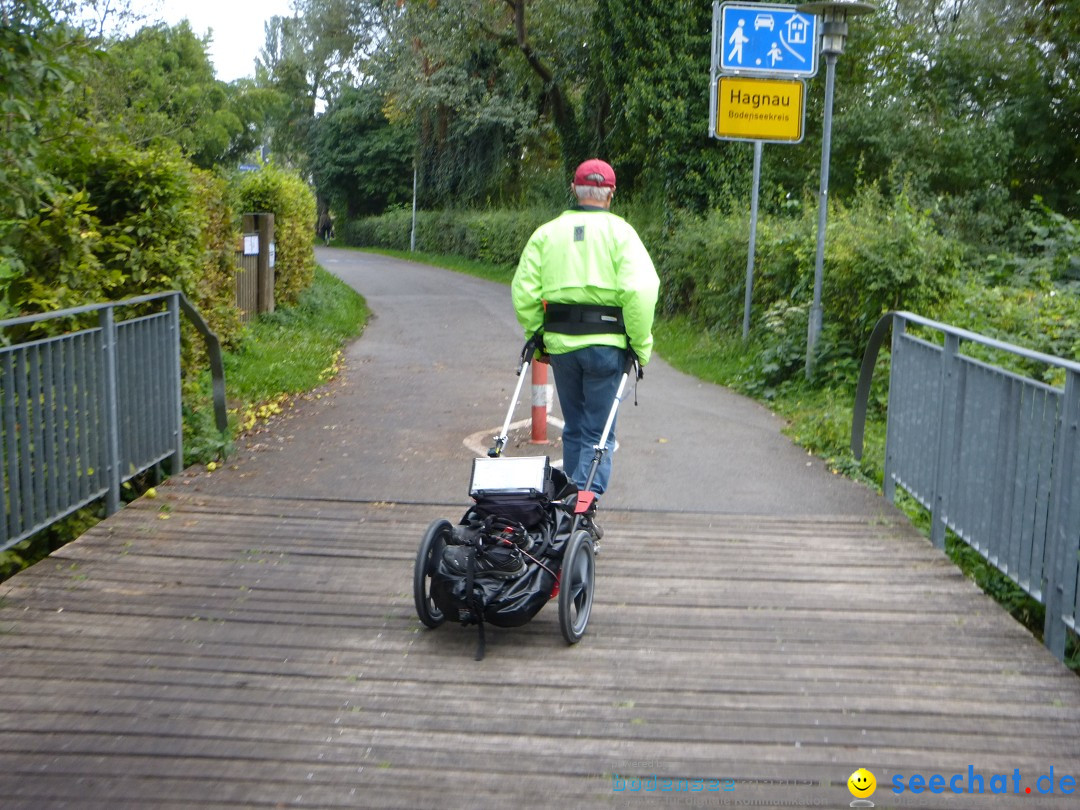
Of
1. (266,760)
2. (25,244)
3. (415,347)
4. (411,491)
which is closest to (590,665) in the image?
(266,760)

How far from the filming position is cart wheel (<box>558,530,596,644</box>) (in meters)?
4.89

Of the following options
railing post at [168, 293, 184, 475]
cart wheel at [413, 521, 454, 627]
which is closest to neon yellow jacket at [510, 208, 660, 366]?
cart wheel at [413, 521, 454, 627]

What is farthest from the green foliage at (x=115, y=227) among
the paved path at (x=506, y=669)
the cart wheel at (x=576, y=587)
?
the cart wheel at (x=576, y=587)

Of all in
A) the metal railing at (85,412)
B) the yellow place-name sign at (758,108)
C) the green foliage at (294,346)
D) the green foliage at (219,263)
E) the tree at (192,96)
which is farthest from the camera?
the tree at (192,96)

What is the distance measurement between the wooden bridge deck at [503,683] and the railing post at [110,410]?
18.5 inches

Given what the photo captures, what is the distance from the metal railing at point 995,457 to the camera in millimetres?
4961

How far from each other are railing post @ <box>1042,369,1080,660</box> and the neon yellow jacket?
6.47 ft

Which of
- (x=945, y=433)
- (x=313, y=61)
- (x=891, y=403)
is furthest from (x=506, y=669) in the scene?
(x=313, y=61)

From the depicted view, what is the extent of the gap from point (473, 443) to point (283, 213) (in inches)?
370

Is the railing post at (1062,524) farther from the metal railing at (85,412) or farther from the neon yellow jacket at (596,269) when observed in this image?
the metal railing at (85,412)

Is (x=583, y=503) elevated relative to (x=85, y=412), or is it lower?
lower

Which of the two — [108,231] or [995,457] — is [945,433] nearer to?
[995,457]

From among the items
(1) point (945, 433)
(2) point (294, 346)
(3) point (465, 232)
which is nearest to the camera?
(1) point (945, 433)

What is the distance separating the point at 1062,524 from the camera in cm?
496
